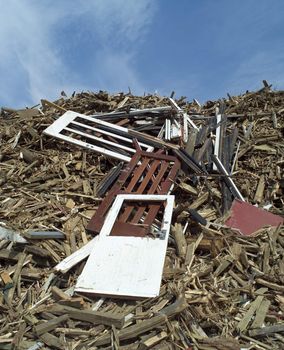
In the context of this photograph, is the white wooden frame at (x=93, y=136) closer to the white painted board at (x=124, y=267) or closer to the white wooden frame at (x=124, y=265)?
the white wooden frame at (x=124, y=265)

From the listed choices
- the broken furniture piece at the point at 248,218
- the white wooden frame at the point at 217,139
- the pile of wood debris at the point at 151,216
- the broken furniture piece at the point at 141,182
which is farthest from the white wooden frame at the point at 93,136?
the broken furniture piece at the point at 248,218

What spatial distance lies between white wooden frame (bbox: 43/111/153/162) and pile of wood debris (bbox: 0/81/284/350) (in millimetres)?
32

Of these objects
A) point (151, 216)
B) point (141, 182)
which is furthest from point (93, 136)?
point (151, 216)

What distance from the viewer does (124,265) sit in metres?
4.71

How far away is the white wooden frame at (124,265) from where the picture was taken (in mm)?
4418

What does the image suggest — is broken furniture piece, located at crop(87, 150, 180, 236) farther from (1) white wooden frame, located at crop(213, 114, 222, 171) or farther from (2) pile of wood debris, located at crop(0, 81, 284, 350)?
(1) white wooden frame, located at crop(213, 114, 222, 171)

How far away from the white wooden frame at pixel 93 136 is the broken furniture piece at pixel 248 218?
6.59 feet

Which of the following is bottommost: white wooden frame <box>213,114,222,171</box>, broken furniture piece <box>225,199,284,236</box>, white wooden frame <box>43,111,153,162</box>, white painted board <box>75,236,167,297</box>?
white painted board <box>75,236,167,297</box>

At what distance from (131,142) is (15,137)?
2390mm

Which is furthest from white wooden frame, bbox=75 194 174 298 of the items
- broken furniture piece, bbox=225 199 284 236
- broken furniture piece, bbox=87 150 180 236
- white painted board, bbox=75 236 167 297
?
broken furniture piece, bbox=225 199 284 236

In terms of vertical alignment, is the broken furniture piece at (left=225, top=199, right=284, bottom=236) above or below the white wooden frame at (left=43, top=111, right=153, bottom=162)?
below

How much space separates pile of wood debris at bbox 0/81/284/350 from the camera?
4.07 metres

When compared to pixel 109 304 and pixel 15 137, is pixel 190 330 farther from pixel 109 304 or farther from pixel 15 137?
pixel 15 137

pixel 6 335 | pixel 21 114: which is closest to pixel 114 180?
pixel 6 335
